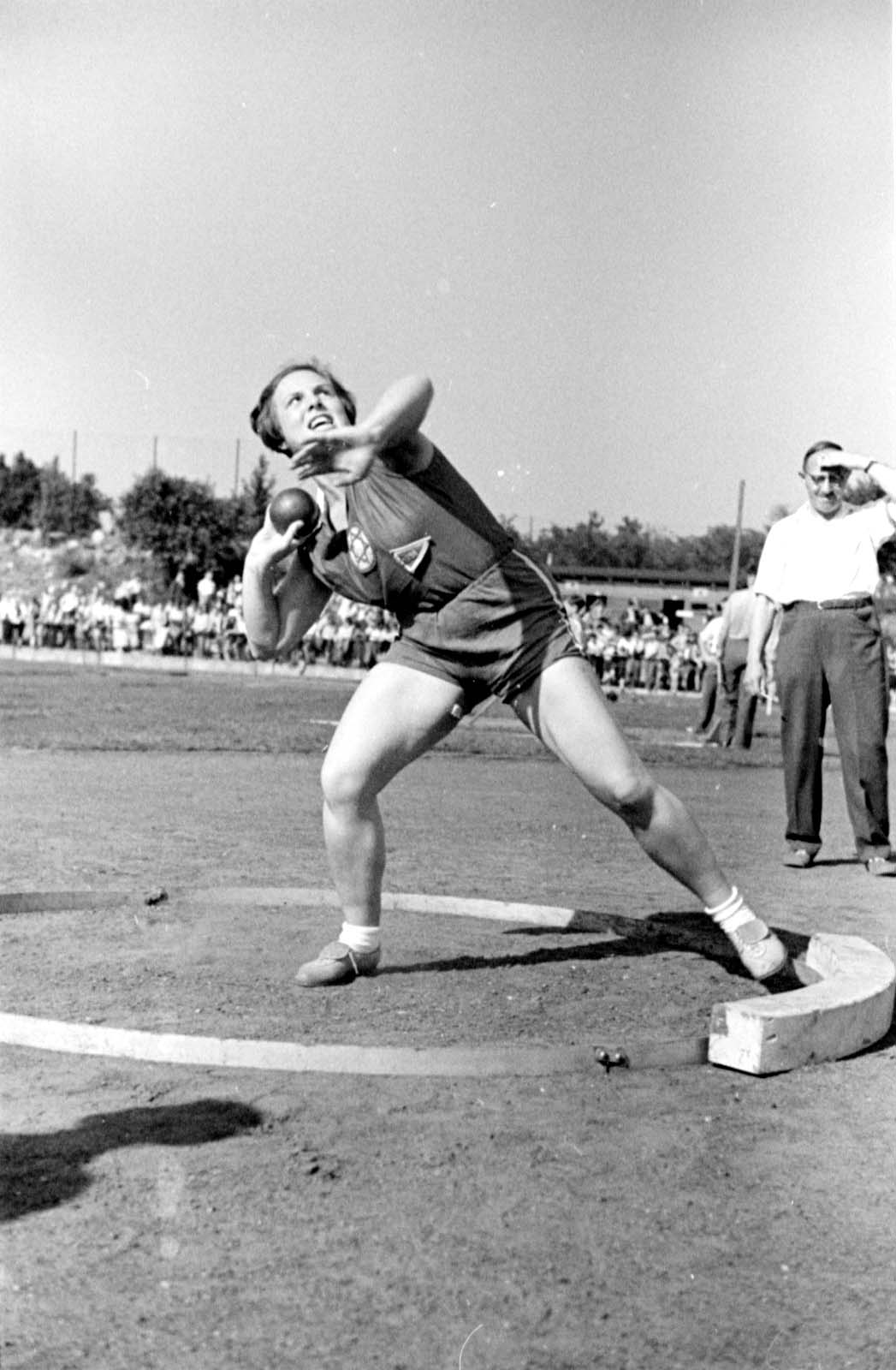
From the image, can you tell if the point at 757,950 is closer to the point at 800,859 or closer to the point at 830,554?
the point at 800,859

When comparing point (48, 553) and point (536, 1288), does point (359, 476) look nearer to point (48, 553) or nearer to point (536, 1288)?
point (536, 1288)

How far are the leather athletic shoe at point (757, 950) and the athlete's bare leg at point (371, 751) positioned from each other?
1.18 m

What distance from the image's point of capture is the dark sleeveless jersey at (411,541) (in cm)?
511

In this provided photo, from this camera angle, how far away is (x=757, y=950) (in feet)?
17.3

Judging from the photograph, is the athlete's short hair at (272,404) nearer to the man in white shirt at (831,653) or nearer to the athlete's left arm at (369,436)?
the athlete's left arm at (369,436)

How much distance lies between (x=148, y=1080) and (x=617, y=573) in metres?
98.2

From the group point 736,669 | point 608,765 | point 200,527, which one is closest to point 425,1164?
point 608,765

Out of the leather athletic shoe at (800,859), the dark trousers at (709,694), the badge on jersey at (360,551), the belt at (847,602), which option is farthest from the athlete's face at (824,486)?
the dark trousers at (709,694)

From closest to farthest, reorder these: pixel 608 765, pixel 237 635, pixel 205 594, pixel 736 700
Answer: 1. pixel 608 765
2. pixel 736 700
3. pixel 237 635
4. pixel 205 594

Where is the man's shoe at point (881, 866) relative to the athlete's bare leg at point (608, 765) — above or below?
below

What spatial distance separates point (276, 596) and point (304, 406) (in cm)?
69

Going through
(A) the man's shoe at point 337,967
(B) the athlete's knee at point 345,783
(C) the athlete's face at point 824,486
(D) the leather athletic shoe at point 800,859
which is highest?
(C) the athlete's face at point 824,486

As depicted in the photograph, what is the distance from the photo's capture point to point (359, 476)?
A: 4.59 meters

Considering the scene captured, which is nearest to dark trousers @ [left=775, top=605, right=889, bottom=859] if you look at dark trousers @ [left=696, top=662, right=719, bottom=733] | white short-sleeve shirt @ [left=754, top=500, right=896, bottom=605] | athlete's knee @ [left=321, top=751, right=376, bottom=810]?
white short-sleeve shirt @ [left=754, top=500, right=896, bottom=605]
